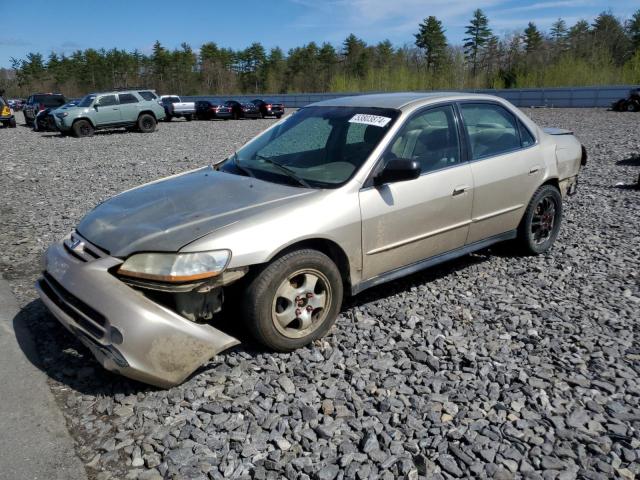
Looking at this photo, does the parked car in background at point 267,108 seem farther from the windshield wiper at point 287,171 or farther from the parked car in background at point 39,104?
the windshield wiper at point 287,171

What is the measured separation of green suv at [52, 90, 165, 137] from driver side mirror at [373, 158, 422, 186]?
20355 millimetres

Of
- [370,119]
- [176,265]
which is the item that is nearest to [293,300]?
[176,265]

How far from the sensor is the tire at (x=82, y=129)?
830 inches

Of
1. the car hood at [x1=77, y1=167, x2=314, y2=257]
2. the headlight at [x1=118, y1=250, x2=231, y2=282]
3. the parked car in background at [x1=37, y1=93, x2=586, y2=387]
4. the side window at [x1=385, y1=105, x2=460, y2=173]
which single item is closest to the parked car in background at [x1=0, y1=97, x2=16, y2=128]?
the parked car in background at [x1=37, y1=93, x2=586, y2=387]

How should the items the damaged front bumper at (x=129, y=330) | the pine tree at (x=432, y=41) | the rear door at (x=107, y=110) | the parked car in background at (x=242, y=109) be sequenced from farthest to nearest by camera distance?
the pine tree at (x=432, y=41) → the parked car in background at (x=242, y=109) → the rear door at (x=107, y=110) → the damaged front bumper at (x=129, y=330)

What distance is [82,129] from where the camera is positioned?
2136cm

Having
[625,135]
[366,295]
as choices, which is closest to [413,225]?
[366,295]

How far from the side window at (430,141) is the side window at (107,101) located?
2062 cm

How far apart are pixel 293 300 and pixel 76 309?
1.29 metres

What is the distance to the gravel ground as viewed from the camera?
8.42ft

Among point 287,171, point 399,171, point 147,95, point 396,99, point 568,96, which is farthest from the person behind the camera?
point 568,96

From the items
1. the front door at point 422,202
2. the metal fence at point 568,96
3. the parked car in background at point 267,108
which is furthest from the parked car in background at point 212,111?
the front door at point 422,202

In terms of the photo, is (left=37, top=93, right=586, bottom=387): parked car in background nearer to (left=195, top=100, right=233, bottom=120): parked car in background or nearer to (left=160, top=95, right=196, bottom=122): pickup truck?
(left=160, top=95, right=196, bottom=122): pickup truck

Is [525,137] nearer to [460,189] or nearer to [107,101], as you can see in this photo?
[460,189]
